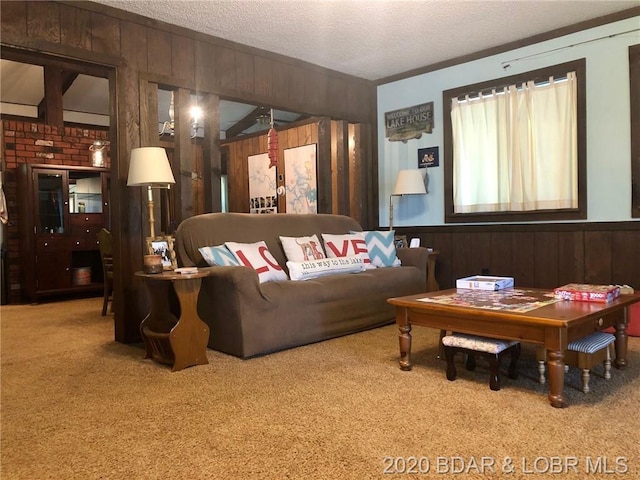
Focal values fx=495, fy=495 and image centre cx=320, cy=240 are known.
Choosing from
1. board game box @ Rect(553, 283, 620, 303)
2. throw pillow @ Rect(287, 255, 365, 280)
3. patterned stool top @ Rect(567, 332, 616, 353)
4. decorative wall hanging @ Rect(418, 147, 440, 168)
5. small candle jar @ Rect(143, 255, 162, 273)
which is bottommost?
patterned stool top @ Rect(567, 332, 616, 353)

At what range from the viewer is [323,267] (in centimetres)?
380

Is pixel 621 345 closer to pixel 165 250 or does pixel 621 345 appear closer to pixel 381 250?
pixel 381 250

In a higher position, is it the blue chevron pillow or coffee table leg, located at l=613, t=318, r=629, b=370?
the blue chevron pillow

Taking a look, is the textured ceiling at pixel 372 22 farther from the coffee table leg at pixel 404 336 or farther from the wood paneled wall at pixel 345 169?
the coffee table leg at pixel 404 336

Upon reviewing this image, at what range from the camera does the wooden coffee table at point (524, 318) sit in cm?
215

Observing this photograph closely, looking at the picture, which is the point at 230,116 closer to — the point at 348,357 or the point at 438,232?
the point at 438,232

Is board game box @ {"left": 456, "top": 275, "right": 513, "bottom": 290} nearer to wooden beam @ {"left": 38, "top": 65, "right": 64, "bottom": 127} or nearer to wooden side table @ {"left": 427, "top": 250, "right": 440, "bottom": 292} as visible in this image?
wooden side table @ {"left": 427, "top": 250, "right": 440, "bottom": 292}

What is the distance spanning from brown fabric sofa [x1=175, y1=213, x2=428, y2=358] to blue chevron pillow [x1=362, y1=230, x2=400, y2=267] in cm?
12

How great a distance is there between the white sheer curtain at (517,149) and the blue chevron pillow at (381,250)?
3.12 feet

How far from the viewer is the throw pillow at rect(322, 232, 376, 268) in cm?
417

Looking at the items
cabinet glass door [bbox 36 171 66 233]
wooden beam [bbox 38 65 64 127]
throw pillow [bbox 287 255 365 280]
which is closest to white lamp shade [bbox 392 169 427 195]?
throw pillow [bbox 287 255 365 280]

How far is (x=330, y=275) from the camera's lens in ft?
12.5

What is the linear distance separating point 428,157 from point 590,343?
3.09 m

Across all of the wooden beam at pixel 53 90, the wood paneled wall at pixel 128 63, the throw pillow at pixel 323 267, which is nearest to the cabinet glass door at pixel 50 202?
the wooden beam at pixel 53 90
